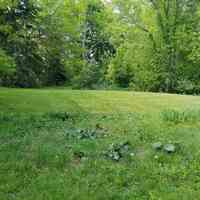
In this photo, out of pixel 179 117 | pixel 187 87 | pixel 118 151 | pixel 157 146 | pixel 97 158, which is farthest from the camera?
pixel 187 87

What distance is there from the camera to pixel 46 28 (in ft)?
72.5

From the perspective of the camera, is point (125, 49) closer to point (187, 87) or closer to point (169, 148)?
point (187, 87)

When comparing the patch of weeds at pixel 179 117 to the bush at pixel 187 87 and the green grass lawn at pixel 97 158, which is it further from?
the bush at pixel 187 87

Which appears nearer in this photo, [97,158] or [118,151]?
[97,158]

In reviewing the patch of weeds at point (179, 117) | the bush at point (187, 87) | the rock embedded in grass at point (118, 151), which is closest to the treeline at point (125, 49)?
the bush at point (187, 87)

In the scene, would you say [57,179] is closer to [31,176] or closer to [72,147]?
[31,176]

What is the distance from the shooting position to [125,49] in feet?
70.9

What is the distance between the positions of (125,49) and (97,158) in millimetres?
17650

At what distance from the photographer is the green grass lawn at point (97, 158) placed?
3.54m

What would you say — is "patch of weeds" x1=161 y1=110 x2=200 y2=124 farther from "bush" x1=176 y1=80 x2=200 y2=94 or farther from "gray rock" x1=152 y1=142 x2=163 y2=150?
"bush" x1=176 y1=80 x2=200 y2=94

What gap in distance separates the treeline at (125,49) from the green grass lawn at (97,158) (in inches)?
401

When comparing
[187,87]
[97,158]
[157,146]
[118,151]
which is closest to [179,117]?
[157,146]

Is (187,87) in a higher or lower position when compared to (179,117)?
lower

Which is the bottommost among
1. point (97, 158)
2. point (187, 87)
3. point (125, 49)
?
point (187, 87)
